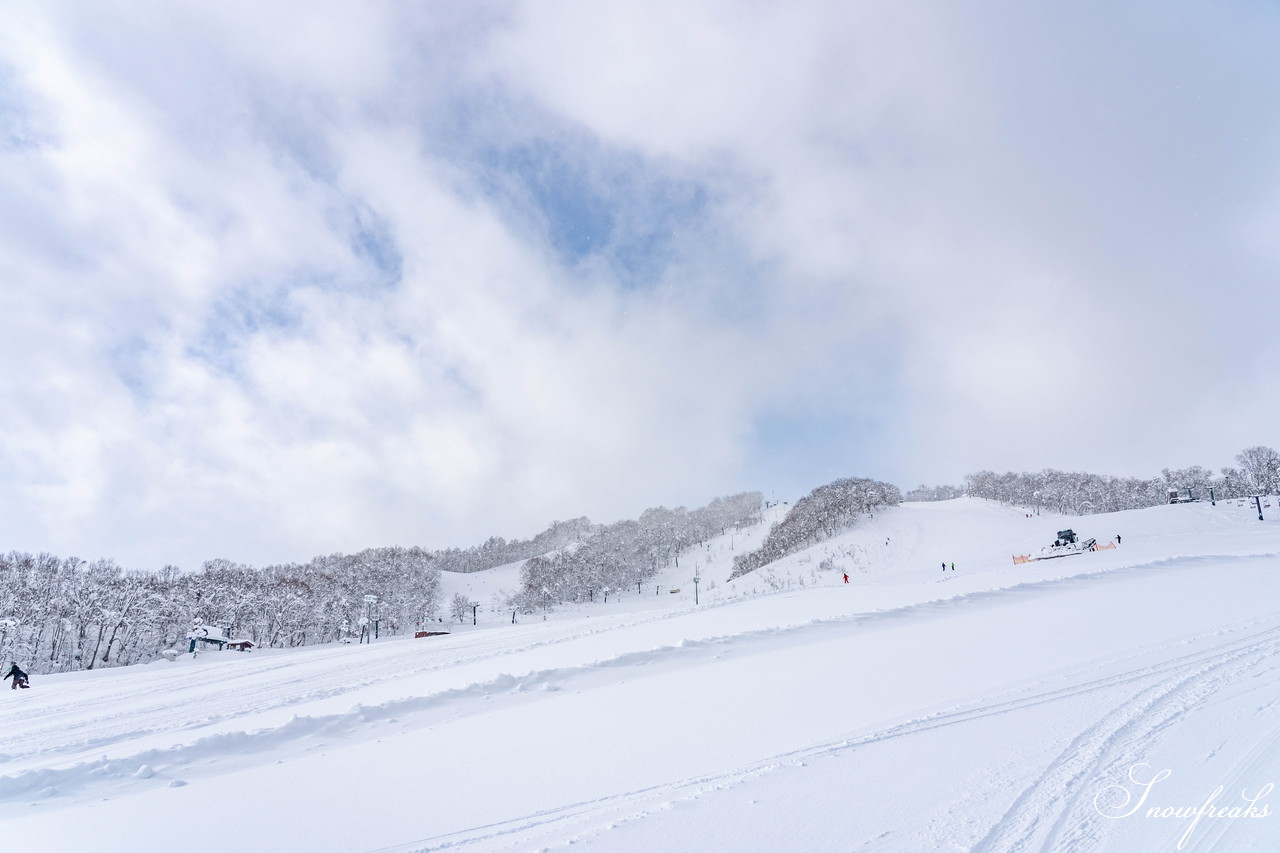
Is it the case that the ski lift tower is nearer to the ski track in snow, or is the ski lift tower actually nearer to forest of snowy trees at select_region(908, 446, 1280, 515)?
the ski track in snow

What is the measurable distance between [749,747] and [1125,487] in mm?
152306

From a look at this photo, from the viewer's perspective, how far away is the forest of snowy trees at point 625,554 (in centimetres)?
9856

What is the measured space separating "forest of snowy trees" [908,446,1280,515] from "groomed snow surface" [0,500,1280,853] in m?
110

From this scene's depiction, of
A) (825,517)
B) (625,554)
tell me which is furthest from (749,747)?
(625,554)

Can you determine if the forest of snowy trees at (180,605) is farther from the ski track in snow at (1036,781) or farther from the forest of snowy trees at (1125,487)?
the forest of snowy trees at (1125,487)

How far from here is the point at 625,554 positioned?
401 ft

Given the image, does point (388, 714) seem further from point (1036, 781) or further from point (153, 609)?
point (153, 609)

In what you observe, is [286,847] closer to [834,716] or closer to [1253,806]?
[834,716]

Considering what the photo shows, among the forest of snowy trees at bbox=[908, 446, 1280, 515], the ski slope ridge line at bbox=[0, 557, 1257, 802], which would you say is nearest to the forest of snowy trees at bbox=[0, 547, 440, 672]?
the ski slope ridge line at bbox=[0, 557, 1257, 802]

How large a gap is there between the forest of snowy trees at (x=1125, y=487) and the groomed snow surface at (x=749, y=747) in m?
110

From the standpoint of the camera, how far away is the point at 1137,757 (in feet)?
16.5

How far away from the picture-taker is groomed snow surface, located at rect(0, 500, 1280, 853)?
171 inches

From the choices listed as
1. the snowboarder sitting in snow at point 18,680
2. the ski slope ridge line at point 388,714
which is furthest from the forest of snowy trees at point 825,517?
the snowboarder sitting in snow at point 18,680

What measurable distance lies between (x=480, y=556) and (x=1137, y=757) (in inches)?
7782
